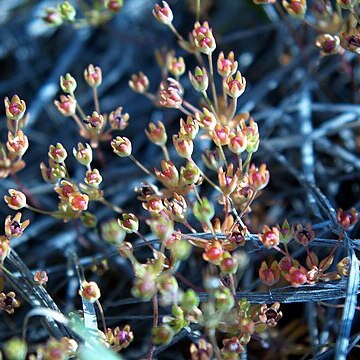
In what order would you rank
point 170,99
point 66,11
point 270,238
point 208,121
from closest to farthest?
point 270,238 < point 208,121 < point 170,99 < point 66,11

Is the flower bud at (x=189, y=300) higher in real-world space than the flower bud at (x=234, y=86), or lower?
lower

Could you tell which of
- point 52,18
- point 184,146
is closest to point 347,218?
point 184,146

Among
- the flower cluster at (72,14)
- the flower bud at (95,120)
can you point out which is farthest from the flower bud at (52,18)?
the flower bud at (95,120)

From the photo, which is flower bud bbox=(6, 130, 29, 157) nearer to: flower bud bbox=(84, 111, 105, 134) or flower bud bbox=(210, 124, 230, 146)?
flower bud bbox=(84, 111, 105, 134)

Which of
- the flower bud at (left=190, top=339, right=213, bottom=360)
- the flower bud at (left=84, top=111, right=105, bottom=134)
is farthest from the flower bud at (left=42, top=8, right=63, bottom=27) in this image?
the flower bud at (left=190, top=339, right=213, bottom=360)

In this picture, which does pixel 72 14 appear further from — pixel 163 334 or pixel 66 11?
pixel 163 334

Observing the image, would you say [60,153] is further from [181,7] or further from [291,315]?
[181,7]

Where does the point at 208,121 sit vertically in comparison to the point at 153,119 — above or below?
above

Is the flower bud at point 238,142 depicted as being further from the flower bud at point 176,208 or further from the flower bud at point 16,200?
the flower bud at point 16,200

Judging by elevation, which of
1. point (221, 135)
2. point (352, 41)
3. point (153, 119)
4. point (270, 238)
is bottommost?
point (153, 119)

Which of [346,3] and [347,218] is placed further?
[346,3]

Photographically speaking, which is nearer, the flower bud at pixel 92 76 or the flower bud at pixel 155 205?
the flower bud at pixel 155 205
